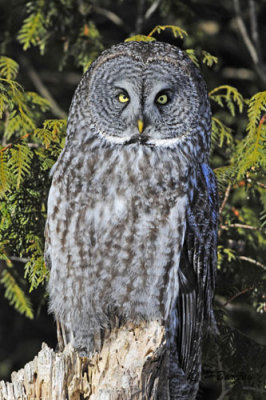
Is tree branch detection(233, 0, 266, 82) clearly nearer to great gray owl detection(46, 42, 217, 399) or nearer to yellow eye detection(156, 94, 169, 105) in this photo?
great gray owl detection(46, 42, 217, 399)

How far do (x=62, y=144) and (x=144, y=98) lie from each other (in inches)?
24.0

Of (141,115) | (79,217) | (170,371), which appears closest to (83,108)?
(141,115)

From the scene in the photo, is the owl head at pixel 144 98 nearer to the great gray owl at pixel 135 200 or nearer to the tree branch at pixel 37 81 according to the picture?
the great gray owl at pixel 135 200

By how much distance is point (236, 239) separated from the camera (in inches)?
140

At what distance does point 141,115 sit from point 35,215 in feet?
2.52

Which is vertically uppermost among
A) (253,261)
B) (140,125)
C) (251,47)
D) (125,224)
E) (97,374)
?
(251,47)

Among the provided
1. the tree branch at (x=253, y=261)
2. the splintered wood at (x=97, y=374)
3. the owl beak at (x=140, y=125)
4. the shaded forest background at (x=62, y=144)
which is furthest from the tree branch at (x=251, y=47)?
the splintered wood at (x=97, y=374)

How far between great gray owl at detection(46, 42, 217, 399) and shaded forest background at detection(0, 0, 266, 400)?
21 cm

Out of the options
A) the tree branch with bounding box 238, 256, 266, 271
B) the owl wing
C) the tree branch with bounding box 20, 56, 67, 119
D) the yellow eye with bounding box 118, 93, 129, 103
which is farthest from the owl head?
the tree branch with bounding box 20, 56, 67, 119

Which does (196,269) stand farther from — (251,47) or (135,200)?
(251,47)

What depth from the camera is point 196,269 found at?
286cm

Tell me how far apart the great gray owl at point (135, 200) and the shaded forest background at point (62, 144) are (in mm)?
215

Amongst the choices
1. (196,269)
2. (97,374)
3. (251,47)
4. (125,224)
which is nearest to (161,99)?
(125,224)

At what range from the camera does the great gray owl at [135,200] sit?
2.68 m
